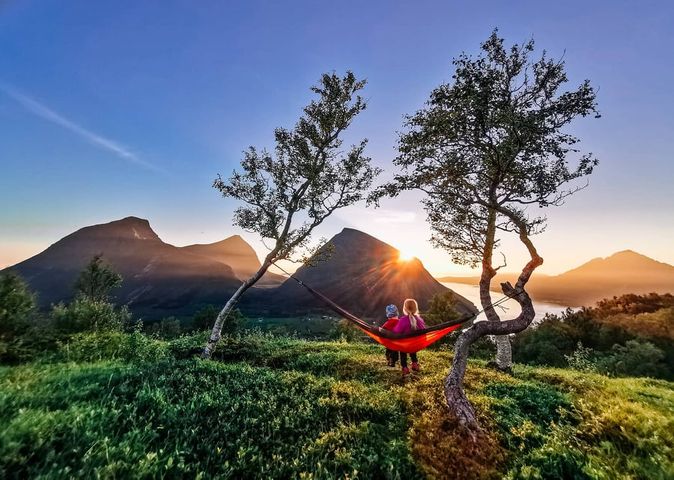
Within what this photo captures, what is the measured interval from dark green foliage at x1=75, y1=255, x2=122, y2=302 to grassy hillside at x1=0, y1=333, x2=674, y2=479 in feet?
150

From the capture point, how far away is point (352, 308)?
534 ft

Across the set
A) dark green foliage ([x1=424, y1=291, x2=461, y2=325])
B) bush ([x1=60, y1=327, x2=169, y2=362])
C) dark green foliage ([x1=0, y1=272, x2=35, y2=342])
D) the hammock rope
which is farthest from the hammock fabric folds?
dark green foliage ([x1=424, y1=291, x2=461, y2=325])

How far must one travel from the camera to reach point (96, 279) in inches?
1791

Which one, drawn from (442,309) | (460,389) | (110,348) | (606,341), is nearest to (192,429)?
(460,389)

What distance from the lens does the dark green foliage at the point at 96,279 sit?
45.2m

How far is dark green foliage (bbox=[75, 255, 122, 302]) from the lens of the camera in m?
45.2

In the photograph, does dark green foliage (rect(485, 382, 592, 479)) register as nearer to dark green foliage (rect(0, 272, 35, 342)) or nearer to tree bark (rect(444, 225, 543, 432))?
tree bark (rect(444, 225, 543, 432))

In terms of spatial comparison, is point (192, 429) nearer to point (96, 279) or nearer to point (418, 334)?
point (418, 334)

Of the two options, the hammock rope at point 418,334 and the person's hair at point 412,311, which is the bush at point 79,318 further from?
the person's hair at point 412,311

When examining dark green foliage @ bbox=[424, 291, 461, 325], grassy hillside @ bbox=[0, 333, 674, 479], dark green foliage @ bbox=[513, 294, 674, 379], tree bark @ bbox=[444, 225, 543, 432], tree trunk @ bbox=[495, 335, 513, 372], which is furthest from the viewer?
dark green foliage @ bbox=[424, 291, 461, 325]

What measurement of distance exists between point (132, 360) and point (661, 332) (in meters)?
45.0

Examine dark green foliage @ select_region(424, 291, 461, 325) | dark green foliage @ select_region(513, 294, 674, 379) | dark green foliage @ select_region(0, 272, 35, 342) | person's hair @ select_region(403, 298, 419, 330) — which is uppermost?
dark green foliage @ select_region(0, 272, 35, 342)

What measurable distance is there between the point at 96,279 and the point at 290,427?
53.1 m

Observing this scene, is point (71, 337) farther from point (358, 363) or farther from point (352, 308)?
point (352, 308)
